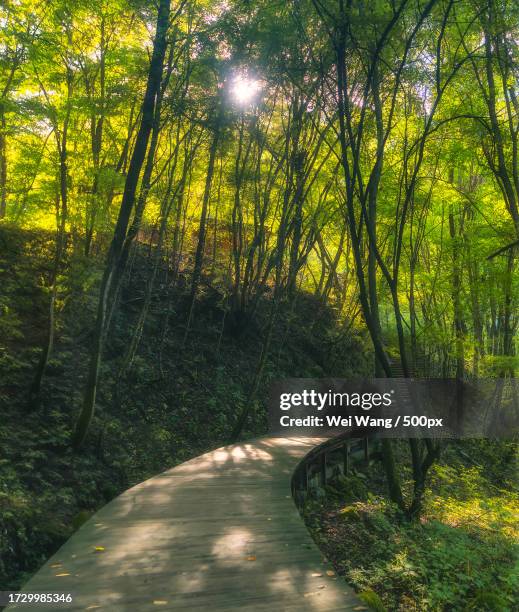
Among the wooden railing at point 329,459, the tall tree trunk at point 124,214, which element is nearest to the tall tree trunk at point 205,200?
the tall tree trunk at point 124,214

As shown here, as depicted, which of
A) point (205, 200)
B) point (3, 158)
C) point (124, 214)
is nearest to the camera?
point (124, 214)

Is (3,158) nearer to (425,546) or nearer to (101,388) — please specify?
(101,388)

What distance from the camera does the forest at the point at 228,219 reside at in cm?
632

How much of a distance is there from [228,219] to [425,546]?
11.3 meters

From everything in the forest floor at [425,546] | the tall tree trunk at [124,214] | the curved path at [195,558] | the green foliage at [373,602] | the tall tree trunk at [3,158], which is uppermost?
the tall tree trunk at [3,158]

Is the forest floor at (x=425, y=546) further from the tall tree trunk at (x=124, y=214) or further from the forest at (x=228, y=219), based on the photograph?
the tall tree trunk at (x=124, y=214)

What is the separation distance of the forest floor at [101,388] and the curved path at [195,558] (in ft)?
4.20

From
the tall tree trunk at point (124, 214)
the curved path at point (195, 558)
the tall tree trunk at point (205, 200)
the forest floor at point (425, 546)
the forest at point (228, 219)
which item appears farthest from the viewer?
the tall tree trunk at point (205, 200)

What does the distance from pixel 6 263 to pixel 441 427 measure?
14.9 metres

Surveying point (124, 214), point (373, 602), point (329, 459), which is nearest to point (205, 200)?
point (124, 214)

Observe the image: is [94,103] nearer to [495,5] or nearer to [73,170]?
[73,170]

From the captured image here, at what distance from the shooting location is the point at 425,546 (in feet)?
21.0

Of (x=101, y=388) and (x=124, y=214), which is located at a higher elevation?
(x=124, y=214)

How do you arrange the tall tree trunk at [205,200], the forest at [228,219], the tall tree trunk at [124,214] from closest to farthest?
the forest at [228,219], the tall tree trunk at [124,214], the tall tree trunk at [205,200]
